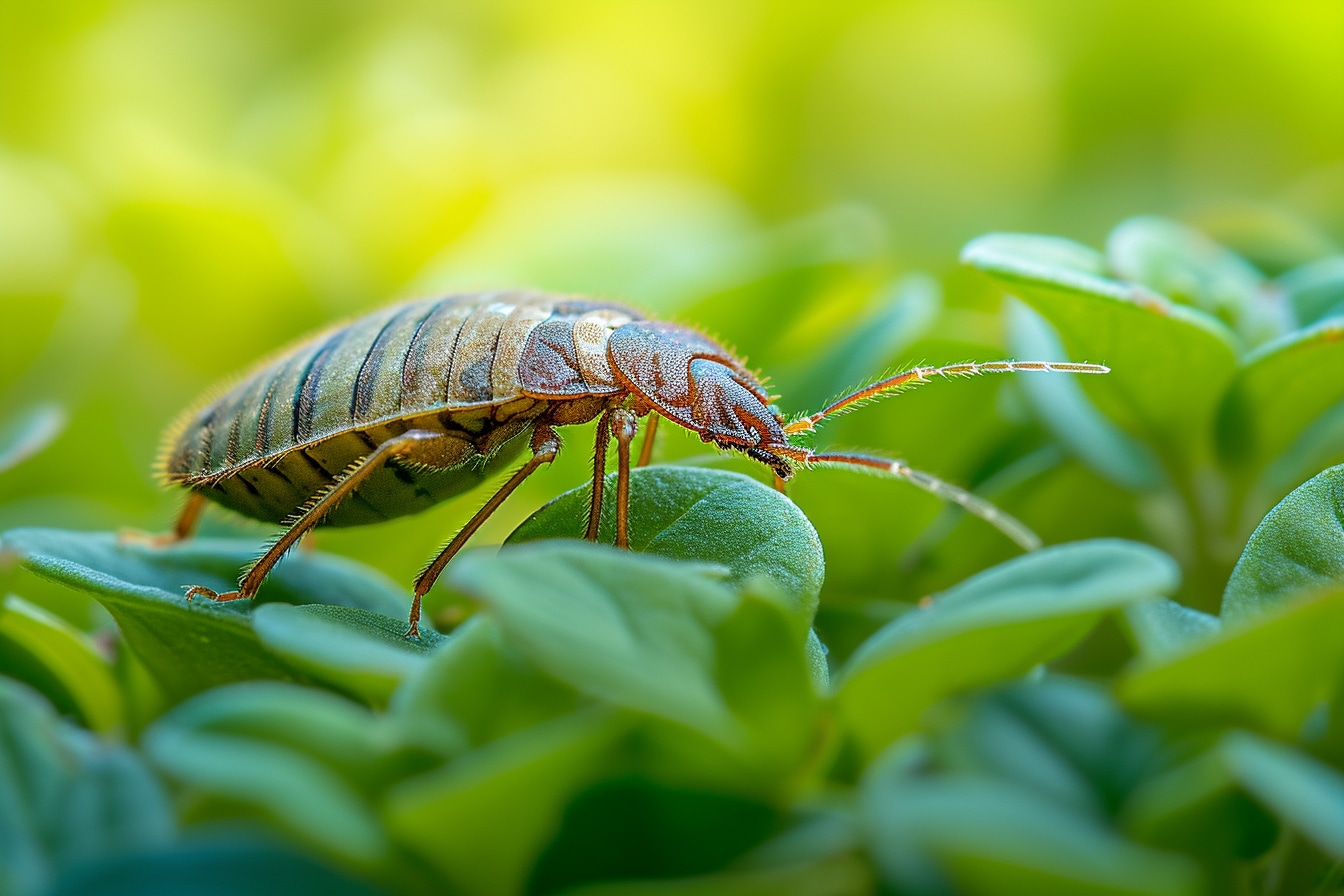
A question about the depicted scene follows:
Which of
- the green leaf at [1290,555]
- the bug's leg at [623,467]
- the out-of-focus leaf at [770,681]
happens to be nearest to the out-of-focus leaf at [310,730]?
the out-of-focus leaf at [770,681]

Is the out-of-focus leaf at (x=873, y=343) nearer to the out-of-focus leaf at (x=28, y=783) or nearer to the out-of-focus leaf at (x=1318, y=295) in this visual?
the out-of-focus leaf at (x=1318, y=295)

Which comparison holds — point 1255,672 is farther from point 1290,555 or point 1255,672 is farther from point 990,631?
point 1290,555

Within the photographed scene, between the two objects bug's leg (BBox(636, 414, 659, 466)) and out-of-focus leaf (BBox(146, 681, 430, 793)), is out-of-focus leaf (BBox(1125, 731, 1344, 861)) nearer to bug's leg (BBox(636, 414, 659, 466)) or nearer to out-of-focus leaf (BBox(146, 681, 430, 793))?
out-of-focus leaf (BBox(146, 681, 430, 793))

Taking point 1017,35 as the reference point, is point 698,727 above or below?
below

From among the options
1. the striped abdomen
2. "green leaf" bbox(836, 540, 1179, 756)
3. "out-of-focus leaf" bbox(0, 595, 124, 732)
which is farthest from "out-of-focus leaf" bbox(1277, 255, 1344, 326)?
"out-of-focus leaf" bbox(0, 595, 124, 732)

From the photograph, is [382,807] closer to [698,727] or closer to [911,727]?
[698,727]

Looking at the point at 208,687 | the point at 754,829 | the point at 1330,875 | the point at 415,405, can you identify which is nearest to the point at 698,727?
the point at 754,829

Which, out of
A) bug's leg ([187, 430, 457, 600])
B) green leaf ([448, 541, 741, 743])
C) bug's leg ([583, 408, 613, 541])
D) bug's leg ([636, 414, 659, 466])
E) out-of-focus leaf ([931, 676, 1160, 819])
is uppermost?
green leaf ([448, 541, 741, 743])
